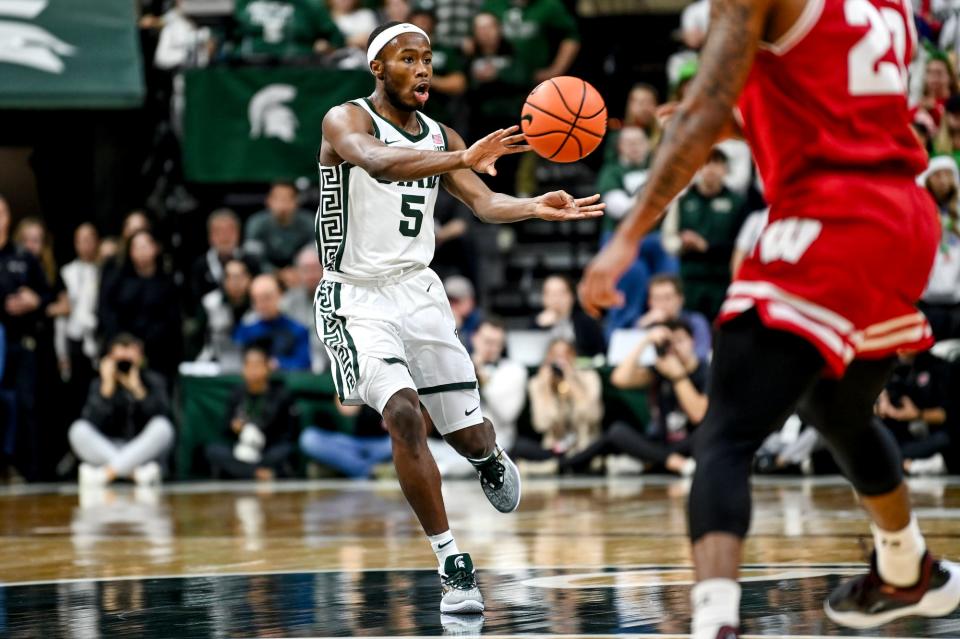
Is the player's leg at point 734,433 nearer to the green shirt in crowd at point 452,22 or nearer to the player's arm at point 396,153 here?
the player's arm at point 396,153

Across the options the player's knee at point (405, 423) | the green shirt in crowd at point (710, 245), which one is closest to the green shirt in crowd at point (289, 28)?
the green shirt in crowd at point (710, 245)

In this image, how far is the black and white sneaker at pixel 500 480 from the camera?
662cm

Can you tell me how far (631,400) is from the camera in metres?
13.9

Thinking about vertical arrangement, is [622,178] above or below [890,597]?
above

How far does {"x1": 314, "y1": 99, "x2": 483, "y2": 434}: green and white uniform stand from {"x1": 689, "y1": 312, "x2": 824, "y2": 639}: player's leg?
99.7 inches

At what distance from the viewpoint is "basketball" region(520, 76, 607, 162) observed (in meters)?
6.15

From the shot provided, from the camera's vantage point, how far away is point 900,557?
4590 mm

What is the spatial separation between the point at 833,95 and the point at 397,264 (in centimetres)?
276

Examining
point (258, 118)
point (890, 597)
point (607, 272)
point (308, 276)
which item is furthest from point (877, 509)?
point (258, 118)

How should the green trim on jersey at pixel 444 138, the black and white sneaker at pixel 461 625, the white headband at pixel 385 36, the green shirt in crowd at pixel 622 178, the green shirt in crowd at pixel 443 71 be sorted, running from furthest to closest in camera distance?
the green shirt in crowd at pixel 443 71 → the green shirt in crowd at pixel 622 178 → the green trim on jersey at pixel 444 138 → the white headband at pixel 385 36 → the black and white sneaker at pixel 461 625

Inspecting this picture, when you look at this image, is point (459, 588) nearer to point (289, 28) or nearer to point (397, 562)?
point (397, 562)

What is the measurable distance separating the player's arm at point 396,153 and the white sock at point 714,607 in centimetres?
212

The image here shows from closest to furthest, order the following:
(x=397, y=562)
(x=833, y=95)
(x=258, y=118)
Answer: (x=833, y=95) < (x=397, y=562) < (x=258, y=118)

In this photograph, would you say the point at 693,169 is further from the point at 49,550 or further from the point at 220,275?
the point at 220,275
